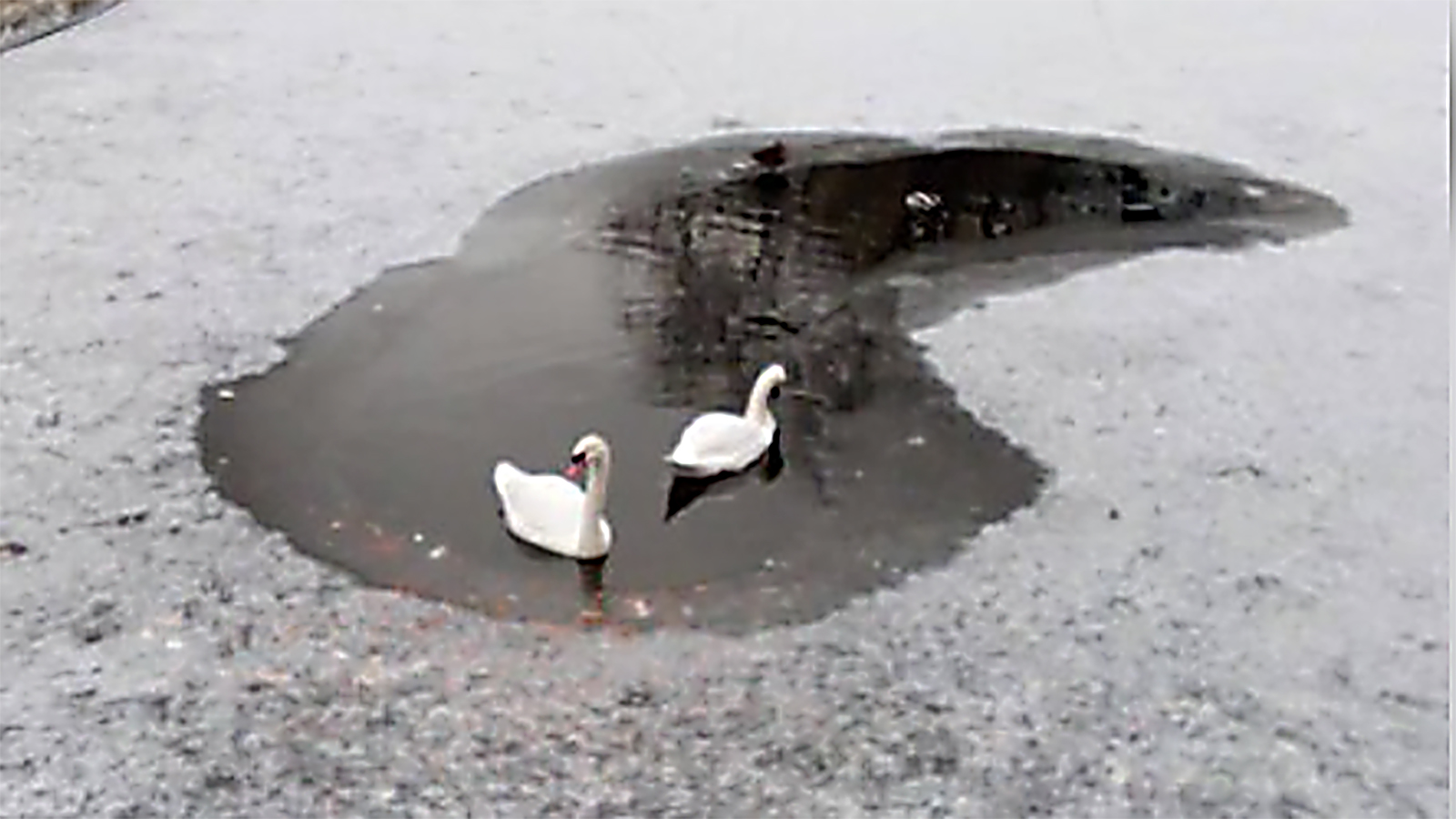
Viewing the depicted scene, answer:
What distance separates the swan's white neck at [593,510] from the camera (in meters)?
4.55

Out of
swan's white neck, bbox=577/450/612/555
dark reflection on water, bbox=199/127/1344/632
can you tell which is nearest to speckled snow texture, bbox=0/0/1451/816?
dark reflection on water, bbox=199/127/1344/632

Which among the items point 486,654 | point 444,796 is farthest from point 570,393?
point 444,796

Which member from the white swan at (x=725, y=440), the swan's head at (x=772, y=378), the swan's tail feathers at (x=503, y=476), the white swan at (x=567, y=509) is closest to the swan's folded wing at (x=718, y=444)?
the white swan at (x=725, y=440)

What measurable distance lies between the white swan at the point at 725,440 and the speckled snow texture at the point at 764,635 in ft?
2.42

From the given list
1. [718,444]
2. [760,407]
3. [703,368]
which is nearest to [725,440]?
[718,444]

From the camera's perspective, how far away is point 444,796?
12.2 ft

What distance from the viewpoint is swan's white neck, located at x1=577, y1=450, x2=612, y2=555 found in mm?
4547

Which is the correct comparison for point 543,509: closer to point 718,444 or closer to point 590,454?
point 590,454

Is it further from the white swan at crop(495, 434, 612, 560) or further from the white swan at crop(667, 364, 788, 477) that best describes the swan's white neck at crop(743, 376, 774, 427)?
the white swan at crop(495, 434, 612, 560)

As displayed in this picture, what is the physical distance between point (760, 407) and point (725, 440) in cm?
21

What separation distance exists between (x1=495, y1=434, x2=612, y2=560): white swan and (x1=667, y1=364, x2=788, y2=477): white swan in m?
0.36

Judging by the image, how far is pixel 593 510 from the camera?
4562 millimetres

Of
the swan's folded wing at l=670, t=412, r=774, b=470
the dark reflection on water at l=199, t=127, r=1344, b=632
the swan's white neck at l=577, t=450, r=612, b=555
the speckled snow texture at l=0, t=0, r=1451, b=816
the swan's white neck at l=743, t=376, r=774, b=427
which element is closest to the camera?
the speckled snow texture at l=0, t=0, r=1451, b=816

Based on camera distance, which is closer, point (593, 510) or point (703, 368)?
point (593, 510)
